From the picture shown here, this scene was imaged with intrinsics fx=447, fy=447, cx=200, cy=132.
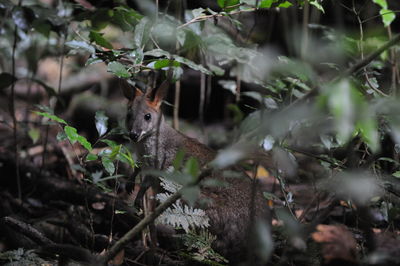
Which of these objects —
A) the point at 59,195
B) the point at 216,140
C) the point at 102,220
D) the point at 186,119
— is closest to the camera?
the point at 102,220

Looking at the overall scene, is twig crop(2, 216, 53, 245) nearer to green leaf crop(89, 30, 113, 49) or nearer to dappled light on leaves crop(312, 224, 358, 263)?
green leaf crop(89, 30, 113, 49)

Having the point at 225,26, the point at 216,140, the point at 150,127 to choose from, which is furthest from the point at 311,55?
the point at 216,140

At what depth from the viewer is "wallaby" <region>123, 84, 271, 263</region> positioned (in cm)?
391

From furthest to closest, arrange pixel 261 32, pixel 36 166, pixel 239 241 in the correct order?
pixel 261 32 → pixel 36 166 → pixel 239 241

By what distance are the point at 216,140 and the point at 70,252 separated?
443 cm

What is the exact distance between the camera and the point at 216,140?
22.8 ft

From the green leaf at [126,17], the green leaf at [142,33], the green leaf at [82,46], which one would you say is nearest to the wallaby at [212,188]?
the green leaf at [142,33]

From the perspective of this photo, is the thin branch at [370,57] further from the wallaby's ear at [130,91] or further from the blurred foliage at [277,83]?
the wallaby's ear at [130,91]

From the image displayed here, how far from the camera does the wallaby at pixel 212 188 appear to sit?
391cm

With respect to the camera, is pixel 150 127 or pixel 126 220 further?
pixel 150 127

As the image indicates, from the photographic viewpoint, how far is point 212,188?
14.0ft

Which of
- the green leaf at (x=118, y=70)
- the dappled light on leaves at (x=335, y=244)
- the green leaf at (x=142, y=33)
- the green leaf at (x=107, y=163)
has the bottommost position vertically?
the green leaf at (x=107, y=163)

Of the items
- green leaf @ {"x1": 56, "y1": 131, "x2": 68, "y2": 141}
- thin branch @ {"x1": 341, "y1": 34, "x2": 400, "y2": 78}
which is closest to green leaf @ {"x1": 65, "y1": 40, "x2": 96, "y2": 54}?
green leaf @ {"x1": 56, "y1": 131, "x2": 68, "y2": 141}

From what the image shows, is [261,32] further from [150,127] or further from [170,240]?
[170,240]
